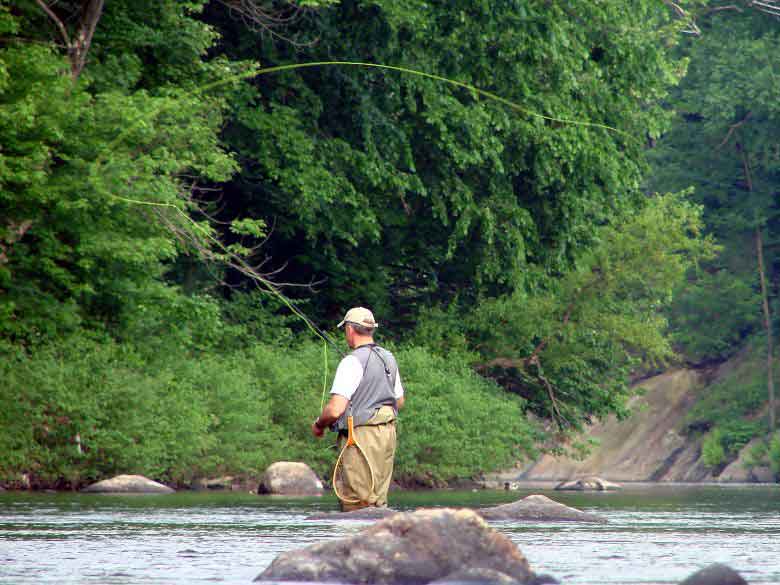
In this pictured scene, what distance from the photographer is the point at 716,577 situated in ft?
20.2

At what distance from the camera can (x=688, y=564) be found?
7891 mm

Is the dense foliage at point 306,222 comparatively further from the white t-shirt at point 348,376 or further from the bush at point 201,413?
the white t-shirt at point 348,376

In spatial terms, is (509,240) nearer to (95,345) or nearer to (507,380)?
(507,380)

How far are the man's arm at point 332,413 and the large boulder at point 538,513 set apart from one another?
74.4 inches

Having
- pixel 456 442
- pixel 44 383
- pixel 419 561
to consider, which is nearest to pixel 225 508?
pixel 44 383

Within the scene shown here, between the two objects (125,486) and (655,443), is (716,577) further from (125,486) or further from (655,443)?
(655,443)

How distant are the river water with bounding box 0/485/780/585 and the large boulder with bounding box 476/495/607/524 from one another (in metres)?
0.31

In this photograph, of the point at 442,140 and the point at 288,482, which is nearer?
the point at 288,482

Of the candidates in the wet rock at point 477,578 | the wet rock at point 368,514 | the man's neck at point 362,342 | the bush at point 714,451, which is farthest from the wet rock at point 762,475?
the wet rock at point 477,578

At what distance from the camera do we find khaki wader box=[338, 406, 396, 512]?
10961 millimetres

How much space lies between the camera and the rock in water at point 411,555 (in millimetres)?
6727

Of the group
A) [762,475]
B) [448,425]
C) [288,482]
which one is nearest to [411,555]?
[288,482]

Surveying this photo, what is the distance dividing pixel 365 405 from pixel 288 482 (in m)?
9.46

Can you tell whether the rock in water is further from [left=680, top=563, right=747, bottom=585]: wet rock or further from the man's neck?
the man's neck
